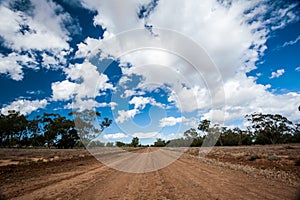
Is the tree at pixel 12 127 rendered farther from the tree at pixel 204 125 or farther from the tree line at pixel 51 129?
the tree at pixel 204 125

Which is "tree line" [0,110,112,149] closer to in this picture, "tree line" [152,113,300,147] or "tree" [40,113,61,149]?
"tree" [40,113,61,149]

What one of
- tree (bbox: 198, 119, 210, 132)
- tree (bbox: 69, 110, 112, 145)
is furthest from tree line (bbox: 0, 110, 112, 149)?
tree (bbox: 198, 119, 210, 132)

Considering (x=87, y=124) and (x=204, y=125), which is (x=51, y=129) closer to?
(x=87, y=124)

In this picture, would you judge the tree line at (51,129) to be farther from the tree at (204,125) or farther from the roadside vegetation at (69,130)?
the tree at (204,125)

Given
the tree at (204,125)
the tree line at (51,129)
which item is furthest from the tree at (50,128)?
the tree at (204,125)

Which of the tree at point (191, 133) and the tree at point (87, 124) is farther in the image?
the tree at point (191, 133)

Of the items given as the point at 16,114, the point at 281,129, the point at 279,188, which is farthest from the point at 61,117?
the point at 281,129

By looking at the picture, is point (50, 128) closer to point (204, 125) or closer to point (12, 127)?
point (12, 127)

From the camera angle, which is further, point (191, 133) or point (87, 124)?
point (191, 133)

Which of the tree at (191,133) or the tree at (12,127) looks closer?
the tree at (12,127)

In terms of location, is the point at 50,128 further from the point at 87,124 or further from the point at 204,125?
the point at 204,125

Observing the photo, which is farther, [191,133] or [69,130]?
[191,133]

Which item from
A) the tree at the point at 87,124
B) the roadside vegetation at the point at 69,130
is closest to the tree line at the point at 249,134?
the roadside vegetation at the point at 69,130

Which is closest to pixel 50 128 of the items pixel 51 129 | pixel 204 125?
pixel 51 129
